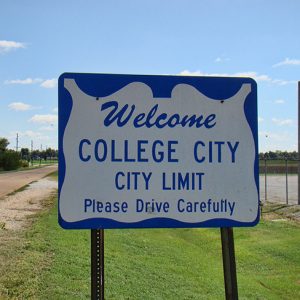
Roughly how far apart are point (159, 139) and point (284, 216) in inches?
503

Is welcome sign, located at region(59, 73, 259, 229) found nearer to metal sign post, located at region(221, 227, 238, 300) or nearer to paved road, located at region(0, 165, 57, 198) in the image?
metal sign post, located at region(221, 227, 238, 300)

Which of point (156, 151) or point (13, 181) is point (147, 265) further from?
point (13, 181)

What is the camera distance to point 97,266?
304 cm

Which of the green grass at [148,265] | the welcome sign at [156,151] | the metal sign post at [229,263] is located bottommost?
the green grass at [148,265]

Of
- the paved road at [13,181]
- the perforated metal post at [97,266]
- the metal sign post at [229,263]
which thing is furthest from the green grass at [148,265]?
the paved road at [13,181]

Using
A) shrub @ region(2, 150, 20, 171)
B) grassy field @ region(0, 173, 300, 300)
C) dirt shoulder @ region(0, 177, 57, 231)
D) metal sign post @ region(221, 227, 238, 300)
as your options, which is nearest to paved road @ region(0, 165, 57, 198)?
dirt shoulder @ region(0, 177, 57, 231)

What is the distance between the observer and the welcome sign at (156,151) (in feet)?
9.91

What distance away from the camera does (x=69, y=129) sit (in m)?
3.02

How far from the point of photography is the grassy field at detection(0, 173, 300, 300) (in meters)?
5.67

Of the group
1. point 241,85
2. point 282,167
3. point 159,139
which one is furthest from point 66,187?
point 282,167

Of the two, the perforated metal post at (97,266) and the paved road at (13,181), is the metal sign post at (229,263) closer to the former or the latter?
the perforated metal post at (97,266)

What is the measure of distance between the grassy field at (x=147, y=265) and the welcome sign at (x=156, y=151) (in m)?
2.54

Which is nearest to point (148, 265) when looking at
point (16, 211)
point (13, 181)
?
point (16, 211)

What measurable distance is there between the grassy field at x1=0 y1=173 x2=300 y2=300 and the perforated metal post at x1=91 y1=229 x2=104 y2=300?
2286mm
